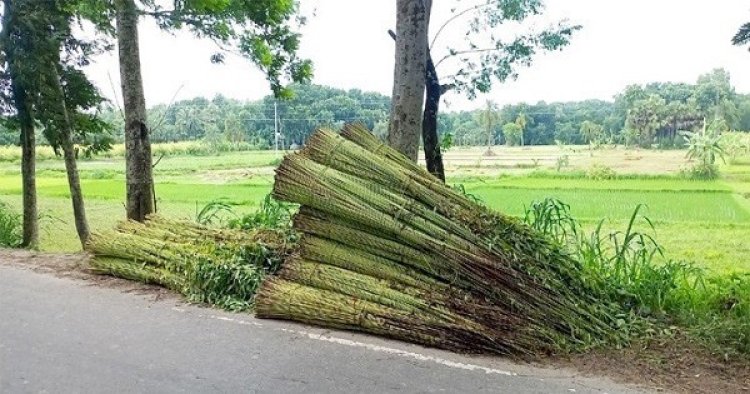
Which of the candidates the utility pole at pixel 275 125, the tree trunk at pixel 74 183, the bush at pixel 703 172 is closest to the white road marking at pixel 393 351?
the utility pole at pixel 275 125

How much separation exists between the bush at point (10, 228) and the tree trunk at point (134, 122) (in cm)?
273

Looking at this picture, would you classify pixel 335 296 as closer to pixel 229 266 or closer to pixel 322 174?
pixel 322 174

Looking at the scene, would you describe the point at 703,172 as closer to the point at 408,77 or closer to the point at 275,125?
the point at 408,77

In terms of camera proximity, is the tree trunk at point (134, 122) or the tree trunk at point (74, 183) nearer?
the tree trunk at point (134, 122)

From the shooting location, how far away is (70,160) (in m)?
8.38

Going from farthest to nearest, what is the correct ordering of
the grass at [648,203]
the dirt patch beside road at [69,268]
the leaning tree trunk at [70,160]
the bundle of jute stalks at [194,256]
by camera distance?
the leaning tree trunk at [70,160] < the grass at [648,203] < the dirt patch beside road at [69,268] < the bundle of jute stalks at [194,256]

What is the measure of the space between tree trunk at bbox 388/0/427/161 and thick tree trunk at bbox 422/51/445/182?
0.61 meters

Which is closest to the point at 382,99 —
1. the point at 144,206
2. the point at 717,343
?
the point at 144,206

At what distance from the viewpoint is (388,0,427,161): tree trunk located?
539 centimetres

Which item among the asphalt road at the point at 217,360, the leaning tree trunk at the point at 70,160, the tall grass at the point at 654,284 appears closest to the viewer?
the asphalt road at the point at 217,360

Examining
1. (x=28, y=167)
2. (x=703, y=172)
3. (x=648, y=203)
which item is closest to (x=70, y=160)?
(x=28, y=167)

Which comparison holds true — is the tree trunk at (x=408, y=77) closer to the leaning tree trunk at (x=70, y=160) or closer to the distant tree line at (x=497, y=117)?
the distant tree line at (x=497, y=117)

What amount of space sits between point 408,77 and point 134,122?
3224 mm

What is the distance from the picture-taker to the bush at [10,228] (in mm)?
8625
